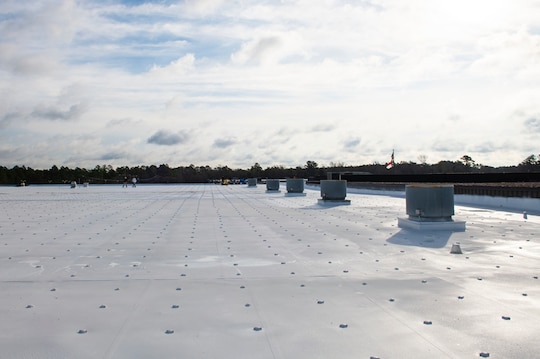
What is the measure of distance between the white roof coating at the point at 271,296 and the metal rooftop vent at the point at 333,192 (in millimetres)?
10577

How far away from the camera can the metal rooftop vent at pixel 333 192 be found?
21.5m

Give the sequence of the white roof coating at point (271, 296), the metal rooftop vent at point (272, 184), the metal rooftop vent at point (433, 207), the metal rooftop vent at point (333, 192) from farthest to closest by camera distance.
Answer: the metal rooftop vent at point (272, 184), the metal rooftop vent at point (333, 192), the metal rooftop vent at point (433, 207), the white roof coating at point (271, 296)

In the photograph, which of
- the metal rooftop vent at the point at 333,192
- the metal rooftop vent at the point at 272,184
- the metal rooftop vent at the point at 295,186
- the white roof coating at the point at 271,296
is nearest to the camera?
the white roof coating at the point at 271,296

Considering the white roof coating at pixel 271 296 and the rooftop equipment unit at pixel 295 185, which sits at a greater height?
the rooftop equipment unit at pixel 295 185

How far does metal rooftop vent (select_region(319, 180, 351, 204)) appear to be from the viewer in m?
21.5

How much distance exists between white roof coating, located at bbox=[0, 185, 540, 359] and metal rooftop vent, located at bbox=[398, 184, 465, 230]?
70 centimetres

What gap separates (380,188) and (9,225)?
23.7 m

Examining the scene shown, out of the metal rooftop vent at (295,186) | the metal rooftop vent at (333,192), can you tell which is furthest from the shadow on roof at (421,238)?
the metal rooftop vent at (295,186)

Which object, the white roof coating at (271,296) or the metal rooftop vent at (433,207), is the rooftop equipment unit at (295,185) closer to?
the metal rooftop vent at (433,207)

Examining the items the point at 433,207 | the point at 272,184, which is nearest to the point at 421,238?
the point at 433,207

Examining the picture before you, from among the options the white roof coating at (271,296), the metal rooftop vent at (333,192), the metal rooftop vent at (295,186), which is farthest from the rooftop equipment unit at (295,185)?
the white roof coating at (271,296)

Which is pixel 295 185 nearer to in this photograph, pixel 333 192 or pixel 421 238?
pixel 333 192

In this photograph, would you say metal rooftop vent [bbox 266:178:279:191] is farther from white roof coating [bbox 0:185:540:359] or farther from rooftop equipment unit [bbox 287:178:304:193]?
white roof coating [bbox 0:185:540:359]

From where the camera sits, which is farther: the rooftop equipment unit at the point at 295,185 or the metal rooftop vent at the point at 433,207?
the rooftop equipment unit at the point at 295,185
